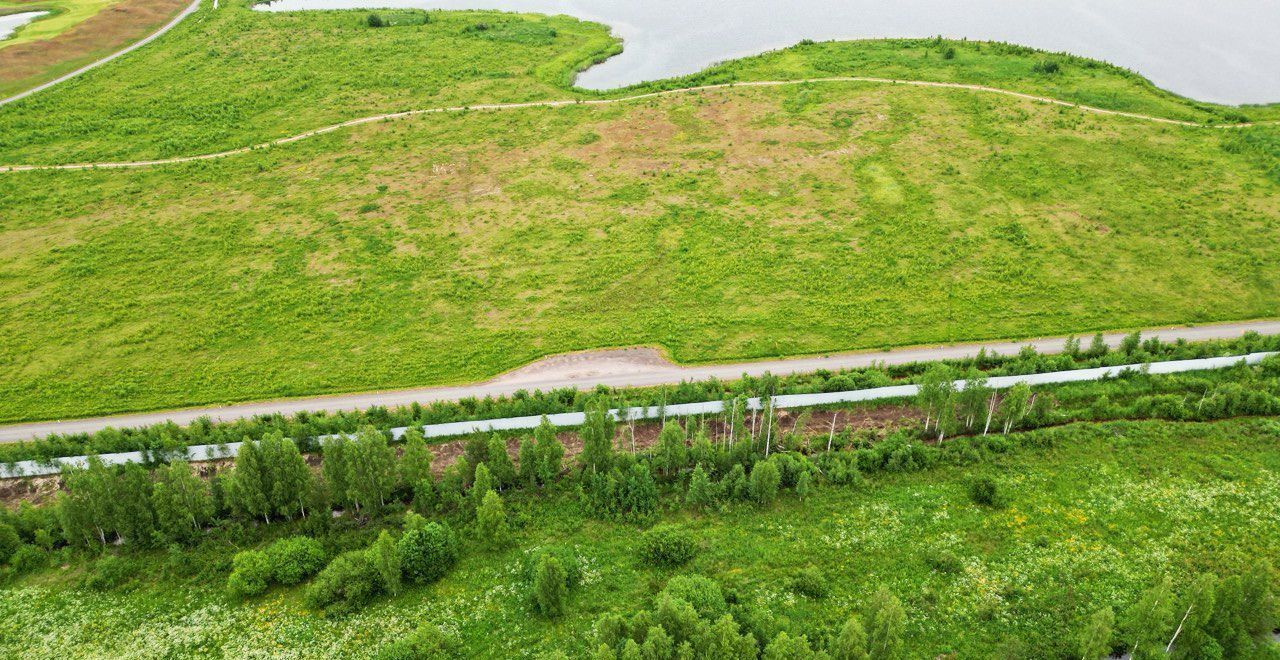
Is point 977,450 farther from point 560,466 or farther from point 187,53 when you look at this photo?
→ point 187,53

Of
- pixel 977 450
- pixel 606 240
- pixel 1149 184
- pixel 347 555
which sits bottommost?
pixel 347 555

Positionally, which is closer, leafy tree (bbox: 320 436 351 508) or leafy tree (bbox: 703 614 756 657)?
leafy tree (bbox: 703 614 756 657)

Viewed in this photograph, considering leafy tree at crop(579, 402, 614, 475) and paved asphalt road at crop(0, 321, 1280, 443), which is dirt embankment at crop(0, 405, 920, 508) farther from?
paved asphalt road at crop(0, 321, 1280, 443)

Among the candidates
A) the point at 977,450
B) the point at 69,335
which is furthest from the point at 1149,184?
the point at 69,335

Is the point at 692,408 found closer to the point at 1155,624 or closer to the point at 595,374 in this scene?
the point at 595,374

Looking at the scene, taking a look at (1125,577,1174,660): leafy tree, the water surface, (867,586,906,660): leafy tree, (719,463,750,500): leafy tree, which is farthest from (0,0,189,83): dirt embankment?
(1125,577,1174,660): leafy tree

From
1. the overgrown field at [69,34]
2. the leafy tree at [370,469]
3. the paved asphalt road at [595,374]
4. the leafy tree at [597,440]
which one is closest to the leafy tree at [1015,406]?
the paved asphalt road at [595,374]
